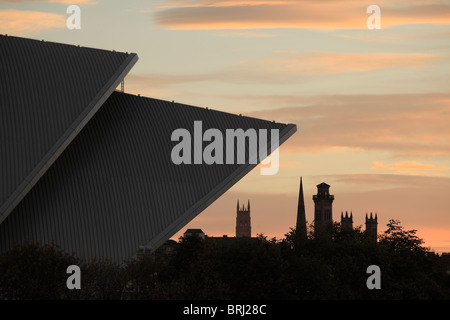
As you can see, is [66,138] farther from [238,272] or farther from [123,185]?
[238,272]

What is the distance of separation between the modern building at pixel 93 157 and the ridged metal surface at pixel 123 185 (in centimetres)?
8

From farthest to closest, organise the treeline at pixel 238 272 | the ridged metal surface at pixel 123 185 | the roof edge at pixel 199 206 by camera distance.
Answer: the ridged metal surface at pixel 123 185, the roof edge at pixel 199 206, the treeline at pixel 238 272

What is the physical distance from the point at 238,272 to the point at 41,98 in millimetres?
21759

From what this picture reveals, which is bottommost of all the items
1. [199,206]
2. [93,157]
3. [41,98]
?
[199,206]

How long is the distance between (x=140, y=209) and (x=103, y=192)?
3.54 metres

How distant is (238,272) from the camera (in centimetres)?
7994

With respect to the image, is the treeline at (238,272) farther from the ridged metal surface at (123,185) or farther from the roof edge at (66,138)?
the roof edge at (66,138)

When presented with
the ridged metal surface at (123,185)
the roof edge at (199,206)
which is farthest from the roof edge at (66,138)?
the roof edge at (199,206)

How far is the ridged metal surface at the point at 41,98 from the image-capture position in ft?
255

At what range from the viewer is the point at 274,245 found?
83.6 meters

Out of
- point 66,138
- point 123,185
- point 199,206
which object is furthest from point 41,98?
point 199,206
